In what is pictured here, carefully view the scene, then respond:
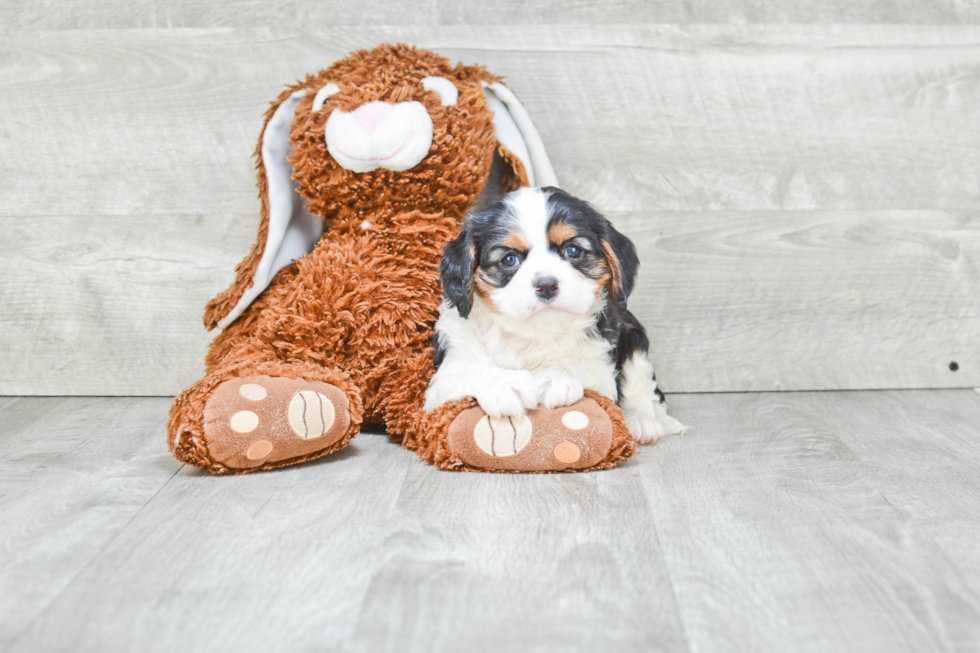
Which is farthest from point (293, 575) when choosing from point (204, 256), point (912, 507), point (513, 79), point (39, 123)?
point (39, 123)

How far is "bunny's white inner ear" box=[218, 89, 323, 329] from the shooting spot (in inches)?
87.2

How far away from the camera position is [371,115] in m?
2.06

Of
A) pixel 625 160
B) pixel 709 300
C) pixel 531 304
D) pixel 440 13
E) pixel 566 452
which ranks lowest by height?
pixel 566 452

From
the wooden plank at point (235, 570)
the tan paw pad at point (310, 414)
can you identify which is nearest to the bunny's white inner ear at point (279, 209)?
the tan paw pad at point (310, 414)

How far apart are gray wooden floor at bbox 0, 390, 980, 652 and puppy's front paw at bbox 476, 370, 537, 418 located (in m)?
0.16

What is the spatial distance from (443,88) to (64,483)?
132 centimetres

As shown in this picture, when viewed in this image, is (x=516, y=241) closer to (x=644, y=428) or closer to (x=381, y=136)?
(x=381, y=136)

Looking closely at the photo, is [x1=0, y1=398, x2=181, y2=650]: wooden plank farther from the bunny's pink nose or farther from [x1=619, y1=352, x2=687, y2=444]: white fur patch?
[x1=619, y1=352, x2=687, y2=444]: white fur patch

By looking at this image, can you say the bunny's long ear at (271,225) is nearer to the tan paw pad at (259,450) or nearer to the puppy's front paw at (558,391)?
the tan paw pad at (259,450)

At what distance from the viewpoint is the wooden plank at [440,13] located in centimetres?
255

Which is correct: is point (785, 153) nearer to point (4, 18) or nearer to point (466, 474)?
point (466, 474)

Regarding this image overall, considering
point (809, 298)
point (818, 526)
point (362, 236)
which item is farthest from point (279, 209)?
point (809, 298)

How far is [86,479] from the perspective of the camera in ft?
6.00

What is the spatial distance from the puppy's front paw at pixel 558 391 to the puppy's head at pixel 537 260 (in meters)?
0.16
